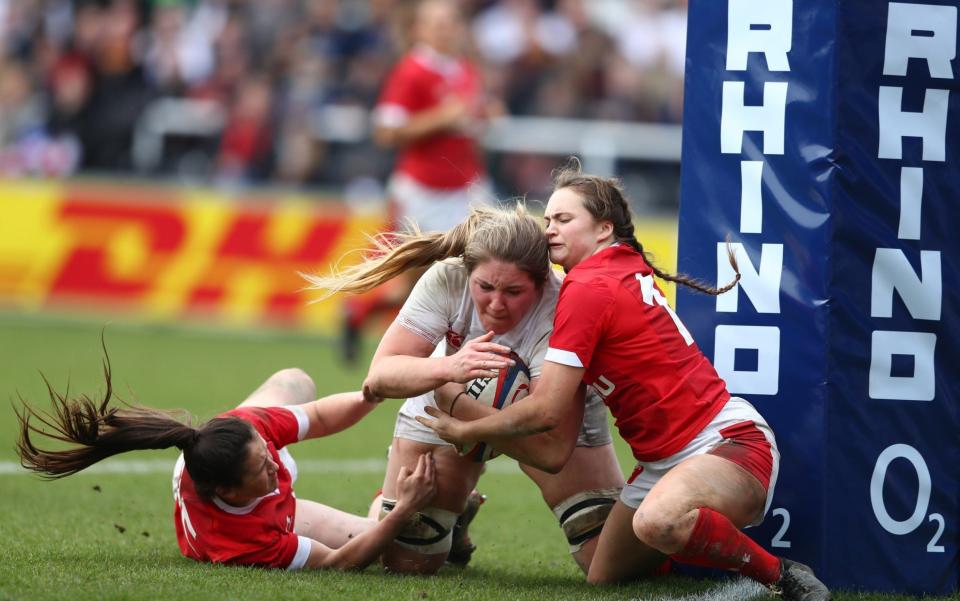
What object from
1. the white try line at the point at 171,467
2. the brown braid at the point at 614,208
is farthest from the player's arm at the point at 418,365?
the white try line at the point at 171,467

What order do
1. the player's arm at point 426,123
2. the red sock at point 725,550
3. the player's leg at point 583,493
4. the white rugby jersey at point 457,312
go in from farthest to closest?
1. the player's arm at point 426,123
2. the player's leg at point 583,493
3. the white rugby jersey at point 457,312
4. the red sock at point 725,550

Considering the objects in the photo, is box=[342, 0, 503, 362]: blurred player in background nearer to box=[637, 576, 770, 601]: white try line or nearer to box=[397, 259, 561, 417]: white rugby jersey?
box=[397, 259, 561, 417]: white rugby jersey

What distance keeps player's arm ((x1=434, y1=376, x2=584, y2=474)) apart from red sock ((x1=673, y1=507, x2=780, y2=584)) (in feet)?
1.65

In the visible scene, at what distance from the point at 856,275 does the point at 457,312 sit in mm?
1373

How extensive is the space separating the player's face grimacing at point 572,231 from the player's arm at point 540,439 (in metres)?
0.45

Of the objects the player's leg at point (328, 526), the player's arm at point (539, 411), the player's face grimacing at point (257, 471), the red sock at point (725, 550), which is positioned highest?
the player's arm at point (539, 411)

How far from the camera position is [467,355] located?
14.3 feet

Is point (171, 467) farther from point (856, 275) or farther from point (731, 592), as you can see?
point (856, 275)

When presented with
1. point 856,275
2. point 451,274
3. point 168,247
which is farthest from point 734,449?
point 168,247

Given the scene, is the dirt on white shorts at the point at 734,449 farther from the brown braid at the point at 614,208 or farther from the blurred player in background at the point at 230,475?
the blurred player in background at the point at 230,475

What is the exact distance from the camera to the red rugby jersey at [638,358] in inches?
173

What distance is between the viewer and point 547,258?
181 inches

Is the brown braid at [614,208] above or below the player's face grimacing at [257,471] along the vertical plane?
above

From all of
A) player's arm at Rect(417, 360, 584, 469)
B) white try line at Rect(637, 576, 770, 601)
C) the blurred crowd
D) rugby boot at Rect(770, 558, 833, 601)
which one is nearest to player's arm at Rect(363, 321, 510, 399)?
player's arm at Rect(417, 360, 584, 469)
